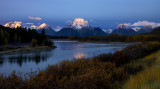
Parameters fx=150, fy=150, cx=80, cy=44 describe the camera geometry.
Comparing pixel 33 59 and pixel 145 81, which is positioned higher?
pixel 145 81

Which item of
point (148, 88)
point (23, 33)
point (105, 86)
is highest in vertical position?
point (23, 33)

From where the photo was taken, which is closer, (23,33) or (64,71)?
(64,71)

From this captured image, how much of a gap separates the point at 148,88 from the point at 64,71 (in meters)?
5.46

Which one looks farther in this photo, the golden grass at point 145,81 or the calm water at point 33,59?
the calm water at point 33,59

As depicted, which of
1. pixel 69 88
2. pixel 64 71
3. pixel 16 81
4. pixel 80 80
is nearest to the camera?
pixel 69 88

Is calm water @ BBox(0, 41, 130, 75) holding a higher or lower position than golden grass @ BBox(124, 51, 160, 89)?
lower

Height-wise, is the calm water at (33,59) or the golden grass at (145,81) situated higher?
the golden grass at (145,81)

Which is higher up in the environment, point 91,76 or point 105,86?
point 91,76

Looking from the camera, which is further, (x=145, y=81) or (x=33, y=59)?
(x=33, y=59)

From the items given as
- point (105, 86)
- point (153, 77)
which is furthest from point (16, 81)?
point (153, 77)

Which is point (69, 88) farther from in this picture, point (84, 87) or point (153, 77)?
point (153, 77)

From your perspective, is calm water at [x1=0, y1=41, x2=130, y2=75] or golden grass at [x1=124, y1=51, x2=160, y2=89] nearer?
golden grass at [x1=124, y1=51, x2=160, y2=89]

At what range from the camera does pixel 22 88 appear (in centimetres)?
623

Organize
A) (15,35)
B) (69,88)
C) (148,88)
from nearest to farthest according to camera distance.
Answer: (148,88) < (69,88) < (15,35)
